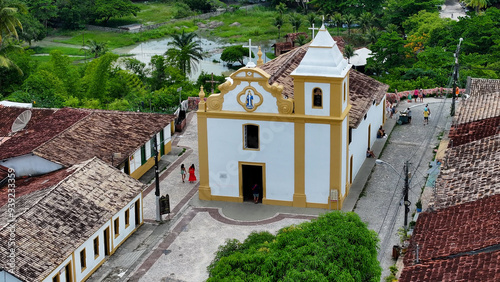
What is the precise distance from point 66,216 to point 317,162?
1351cm

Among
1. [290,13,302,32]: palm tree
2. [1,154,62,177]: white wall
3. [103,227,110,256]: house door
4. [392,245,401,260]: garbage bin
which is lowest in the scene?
[392,245,401,260]: garbage bin

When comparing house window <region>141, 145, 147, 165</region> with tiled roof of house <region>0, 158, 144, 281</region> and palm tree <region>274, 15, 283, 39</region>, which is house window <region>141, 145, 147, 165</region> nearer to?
tiled roof of house <region>0, 158, 144, 281</region>

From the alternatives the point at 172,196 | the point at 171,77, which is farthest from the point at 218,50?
the point at 172,196

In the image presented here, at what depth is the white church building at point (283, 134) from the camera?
41.0 metres

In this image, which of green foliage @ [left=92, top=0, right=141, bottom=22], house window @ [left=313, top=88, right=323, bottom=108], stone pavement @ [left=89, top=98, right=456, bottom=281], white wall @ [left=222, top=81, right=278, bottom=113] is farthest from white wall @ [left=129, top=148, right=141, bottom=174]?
green foliage @ [left=92, top=0, right=141, bottom=22]

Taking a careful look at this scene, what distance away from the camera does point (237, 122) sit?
42.4 meters

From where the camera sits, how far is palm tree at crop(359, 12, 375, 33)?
3794 inches

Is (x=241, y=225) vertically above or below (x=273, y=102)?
below

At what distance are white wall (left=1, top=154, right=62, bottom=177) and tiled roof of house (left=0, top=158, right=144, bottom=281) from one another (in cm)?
266

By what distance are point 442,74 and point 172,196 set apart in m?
32.1

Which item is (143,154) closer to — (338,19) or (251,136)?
(251,136)

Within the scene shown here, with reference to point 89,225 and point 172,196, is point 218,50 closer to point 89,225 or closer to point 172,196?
point 172,196

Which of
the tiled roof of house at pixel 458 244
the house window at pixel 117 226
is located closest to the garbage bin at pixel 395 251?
the tiled roof of house at pixel 458 244

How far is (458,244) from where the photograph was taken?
28.2 m
